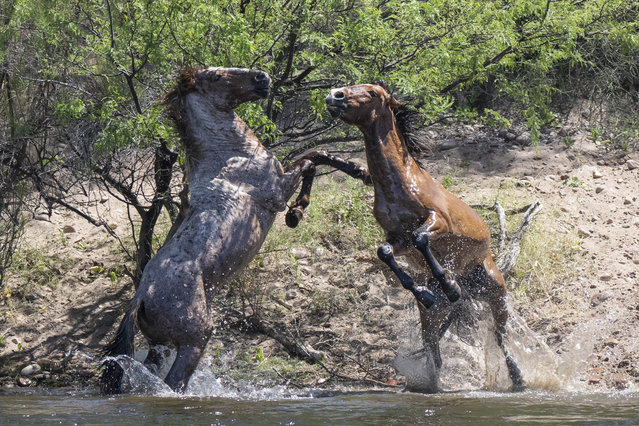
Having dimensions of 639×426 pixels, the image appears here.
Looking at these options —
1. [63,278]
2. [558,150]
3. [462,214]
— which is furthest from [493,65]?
[63,278]

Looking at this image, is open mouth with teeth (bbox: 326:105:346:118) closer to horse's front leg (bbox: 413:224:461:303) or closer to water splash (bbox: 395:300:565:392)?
horse's front leg (bbox: 413:224:461:303)

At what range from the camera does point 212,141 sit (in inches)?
255

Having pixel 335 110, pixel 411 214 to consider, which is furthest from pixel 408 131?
pixel 335 110

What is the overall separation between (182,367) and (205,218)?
3.56 ft

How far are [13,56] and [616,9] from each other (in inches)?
260

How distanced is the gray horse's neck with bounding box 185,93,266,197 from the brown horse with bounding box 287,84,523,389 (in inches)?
23.9

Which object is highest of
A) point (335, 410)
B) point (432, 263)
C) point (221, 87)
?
point (221, 87)

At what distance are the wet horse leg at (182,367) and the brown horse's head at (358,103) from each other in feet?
6.29

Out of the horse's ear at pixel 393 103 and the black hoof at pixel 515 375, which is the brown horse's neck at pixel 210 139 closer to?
the horse's ear at pixel 393 103

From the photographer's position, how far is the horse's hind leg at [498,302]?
270 inches

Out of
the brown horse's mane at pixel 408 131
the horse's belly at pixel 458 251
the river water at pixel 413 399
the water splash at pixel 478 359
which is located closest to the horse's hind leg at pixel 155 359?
the river water at pixel 413 399

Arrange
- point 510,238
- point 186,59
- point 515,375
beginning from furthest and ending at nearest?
point 510,238 < point 186,59 < point 515,375

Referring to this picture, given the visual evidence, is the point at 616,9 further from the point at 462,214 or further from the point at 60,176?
the point at 60,176

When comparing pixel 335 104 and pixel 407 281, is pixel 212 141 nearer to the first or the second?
pixel 335 104
